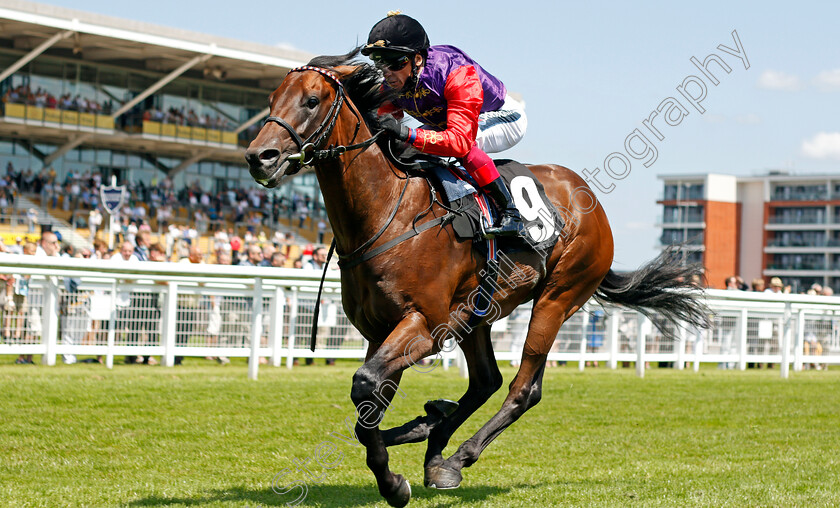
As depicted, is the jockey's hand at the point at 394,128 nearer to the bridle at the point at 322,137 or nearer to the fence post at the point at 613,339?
the bridle at the point at 322,137

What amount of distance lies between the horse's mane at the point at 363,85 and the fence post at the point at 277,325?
472cm

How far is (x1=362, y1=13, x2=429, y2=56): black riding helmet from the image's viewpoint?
3.97 m

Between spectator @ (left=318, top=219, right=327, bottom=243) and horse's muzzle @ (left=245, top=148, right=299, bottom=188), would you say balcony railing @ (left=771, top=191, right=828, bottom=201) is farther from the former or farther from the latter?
horse's muzzle @ (left=245, top=148, right=299, bottom=188)

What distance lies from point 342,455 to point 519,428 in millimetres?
1524

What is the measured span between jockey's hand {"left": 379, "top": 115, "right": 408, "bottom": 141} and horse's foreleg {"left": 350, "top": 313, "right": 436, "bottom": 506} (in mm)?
834

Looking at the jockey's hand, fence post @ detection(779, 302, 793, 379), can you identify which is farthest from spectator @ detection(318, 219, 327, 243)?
the jockey's hand

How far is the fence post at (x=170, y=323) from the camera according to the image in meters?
8.03

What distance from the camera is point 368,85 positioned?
393 centimetres

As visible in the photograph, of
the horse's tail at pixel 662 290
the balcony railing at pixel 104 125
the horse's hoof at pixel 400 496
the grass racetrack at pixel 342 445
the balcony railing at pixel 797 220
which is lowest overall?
the grass racetrack at pixel 342 445

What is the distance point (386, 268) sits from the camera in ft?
12.2

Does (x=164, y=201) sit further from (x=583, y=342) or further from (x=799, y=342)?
(x=799, y=342)

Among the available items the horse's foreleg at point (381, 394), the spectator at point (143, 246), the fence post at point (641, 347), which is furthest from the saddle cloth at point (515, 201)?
the spectator at point (143, 246)

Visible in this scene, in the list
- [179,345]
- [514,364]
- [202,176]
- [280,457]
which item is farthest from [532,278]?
[202,176]

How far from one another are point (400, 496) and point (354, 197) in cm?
124
